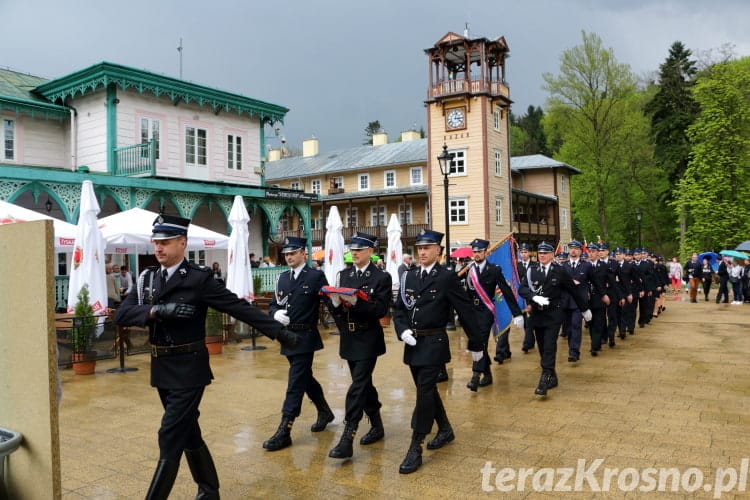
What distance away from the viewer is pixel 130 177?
2005 cm

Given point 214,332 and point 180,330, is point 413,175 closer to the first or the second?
point 214,332

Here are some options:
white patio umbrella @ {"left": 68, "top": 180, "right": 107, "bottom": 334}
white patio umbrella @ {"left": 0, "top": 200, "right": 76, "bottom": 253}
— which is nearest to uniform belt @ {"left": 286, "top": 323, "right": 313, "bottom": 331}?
white patio umbrella @ {"left": 68, "top": 180, "right": 107, "bottom": 334}

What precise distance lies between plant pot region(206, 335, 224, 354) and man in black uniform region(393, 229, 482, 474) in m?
7.19

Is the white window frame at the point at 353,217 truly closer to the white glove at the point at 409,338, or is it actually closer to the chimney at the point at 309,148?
the chimney at the point at 309,148

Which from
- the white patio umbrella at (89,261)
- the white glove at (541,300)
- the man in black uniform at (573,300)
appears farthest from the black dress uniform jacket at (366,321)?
the white patio umbrella at (89,261)

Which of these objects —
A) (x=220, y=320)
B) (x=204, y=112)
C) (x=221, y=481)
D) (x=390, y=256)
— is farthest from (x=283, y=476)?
(x=204, y=112)

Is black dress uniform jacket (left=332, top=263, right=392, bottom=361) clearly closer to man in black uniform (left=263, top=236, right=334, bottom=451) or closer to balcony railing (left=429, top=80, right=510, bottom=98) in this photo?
man in black uniform (left=263, top=236, right=334, bottom=451)

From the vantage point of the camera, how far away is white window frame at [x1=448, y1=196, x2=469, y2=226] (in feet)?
Answer: 133

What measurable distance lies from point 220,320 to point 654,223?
47971 mm

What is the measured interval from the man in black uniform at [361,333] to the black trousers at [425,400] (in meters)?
0.54

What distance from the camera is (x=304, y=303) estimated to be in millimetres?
6398

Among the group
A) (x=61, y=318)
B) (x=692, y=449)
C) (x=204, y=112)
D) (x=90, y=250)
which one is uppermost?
(x=204, y=112)

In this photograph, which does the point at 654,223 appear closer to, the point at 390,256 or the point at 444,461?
the point at 390,256

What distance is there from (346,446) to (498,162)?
38.2m
